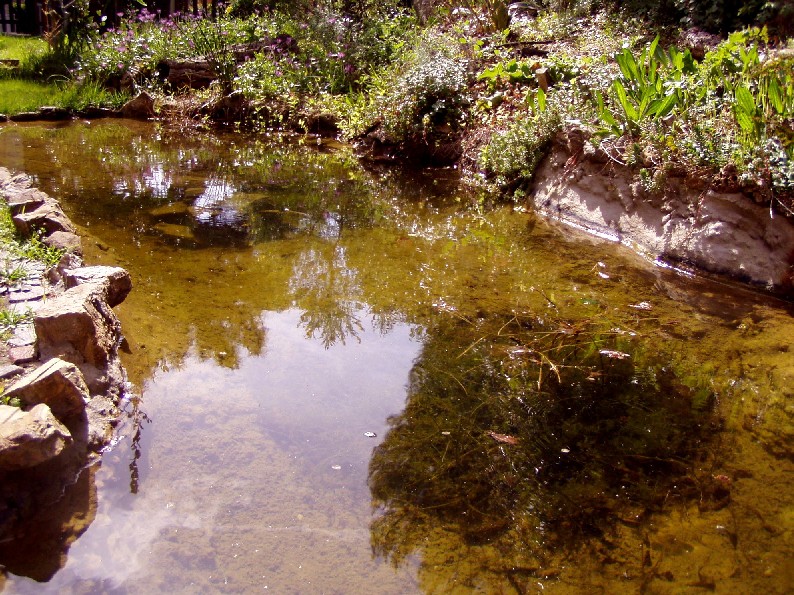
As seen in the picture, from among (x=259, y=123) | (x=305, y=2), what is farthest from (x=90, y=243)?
(x=305, y=2)

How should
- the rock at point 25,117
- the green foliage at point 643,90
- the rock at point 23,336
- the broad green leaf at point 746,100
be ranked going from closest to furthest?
the rock at point 23,336 < the broad green leaf at point 746,100 < the green foliage at point 643,90 < the rock at point 25,117

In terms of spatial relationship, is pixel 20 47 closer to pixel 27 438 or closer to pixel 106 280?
pixel 106 280

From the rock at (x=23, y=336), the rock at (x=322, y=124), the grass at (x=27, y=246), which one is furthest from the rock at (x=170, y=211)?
the rock at (x=322, y=124)

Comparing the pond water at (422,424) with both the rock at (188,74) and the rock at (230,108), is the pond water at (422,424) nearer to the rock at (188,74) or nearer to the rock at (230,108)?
the rock at (230,108)

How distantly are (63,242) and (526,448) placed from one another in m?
3.55

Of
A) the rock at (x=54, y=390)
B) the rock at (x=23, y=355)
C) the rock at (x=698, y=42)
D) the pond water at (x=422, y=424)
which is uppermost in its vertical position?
the rock at (x=698, y=42)

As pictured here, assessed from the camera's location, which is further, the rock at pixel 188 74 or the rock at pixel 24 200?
the rock at pixel 188 74

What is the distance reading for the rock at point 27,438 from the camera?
2475 millimetres

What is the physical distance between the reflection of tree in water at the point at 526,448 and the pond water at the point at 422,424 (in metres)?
0.01

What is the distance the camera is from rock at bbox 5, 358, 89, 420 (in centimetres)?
280

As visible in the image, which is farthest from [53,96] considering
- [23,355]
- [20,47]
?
[23,355]

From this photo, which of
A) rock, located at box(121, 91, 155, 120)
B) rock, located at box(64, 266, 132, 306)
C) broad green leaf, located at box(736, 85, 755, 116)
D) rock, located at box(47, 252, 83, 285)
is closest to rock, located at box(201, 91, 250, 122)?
rock, located at box(121, 91, 155, 120)

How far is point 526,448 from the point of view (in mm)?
3109

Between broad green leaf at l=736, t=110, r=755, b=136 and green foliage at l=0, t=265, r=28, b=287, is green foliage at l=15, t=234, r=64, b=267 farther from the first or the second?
broad green leaf at l=736, t=110, r=755, b=136
